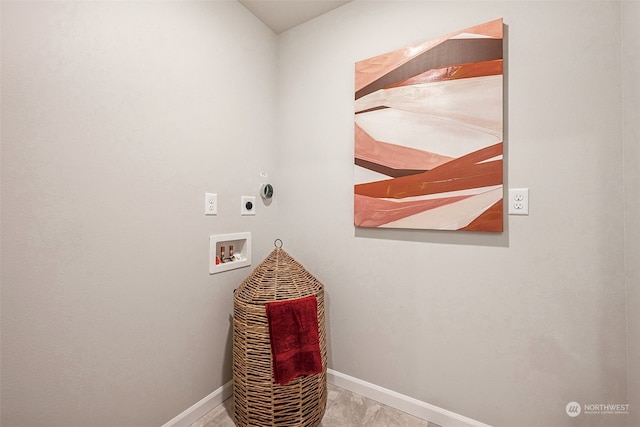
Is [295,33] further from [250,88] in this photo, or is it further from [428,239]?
[428,239]

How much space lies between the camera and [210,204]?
153cm

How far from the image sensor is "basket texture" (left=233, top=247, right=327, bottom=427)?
1322 millimetres

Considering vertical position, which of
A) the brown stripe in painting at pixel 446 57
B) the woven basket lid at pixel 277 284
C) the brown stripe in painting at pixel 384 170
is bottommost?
the woven basket lid at pixel 277 284

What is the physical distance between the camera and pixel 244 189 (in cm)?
173

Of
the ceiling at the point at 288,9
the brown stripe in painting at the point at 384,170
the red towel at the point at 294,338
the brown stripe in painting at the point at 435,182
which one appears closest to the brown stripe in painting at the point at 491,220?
the brown stripe in painting at the point at 435,182

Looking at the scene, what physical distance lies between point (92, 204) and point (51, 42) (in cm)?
60

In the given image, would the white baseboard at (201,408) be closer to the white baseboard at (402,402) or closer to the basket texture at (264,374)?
the basket texture at (264,374)

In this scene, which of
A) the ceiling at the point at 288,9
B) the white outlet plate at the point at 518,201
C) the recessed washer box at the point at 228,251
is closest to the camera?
the white outlet plate at the point at 518,201

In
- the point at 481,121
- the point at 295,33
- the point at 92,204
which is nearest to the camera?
the point at 92,204

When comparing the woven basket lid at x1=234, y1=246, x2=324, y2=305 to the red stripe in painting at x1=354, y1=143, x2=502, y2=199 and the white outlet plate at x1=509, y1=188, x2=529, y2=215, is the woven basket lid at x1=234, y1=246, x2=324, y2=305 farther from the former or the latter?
the white outlet plate at x1=509, y1=188, x2=529, y2=215

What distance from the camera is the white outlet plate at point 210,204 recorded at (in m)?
1.51

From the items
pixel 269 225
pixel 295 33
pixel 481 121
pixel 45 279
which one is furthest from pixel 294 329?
pixel 295 33

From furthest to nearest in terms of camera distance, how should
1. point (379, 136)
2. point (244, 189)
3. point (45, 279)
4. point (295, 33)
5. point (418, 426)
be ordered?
point (295, 33) < point (244, 189) < point (379, 136) < point (418, 426) < point (45, 279)

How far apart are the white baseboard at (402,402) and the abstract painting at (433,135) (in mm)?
946
